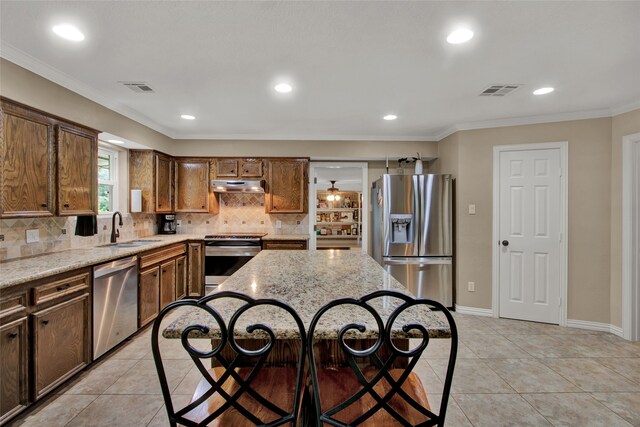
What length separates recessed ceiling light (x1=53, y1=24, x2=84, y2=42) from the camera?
182 cm

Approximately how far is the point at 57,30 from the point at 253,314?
7.08ft

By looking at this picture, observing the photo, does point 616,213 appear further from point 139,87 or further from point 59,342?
point 59,342

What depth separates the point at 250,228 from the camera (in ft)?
15.8

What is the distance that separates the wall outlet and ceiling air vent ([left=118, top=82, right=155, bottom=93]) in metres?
1.47

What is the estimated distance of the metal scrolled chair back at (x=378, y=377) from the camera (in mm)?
869

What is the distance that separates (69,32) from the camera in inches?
73.7

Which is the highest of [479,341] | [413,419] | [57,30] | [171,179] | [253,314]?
[57,30]

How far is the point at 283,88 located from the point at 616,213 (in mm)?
3691

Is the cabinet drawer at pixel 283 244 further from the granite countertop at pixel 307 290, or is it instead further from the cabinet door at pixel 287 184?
the granite countertop at pixel 307 290

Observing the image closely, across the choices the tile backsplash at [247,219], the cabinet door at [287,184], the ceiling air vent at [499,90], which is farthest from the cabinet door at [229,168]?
the ceiling air vent at [499,90]

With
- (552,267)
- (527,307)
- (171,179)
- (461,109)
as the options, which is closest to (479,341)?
(527,307)

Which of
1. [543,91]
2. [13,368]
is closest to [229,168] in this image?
[13,368]

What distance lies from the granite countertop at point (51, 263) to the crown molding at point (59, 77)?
1.42 meters

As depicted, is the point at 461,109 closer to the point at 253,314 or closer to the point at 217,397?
the point at 253,314
